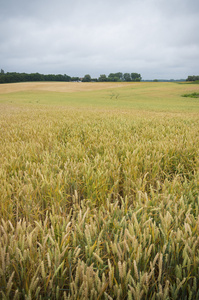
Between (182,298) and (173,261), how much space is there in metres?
0.13

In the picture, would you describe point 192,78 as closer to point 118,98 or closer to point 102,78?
point 102,78

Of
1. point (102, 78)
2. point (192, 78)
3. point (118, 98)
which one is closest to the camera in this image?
point (118, 98)

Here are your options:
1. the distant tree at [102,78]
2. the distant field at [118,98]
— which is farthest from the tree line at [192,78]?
the distant tree at [102,78]

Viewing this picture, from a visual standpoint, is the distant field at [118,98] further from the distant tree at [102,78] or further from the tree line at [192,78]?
the distant tree at [102,78]

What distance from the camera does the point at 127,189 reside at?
1761mm

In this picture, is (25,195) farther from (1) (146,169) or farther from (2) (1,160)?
(1) (146,169)

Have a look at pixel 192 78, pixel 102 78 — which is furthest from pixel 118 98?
pixel 102 78

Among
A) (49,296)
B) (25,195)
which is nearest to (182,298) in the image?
(49,296)

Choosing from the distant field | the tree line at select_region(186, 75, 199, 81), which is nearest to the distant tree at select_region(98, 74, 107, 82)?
the tree line at select_region(186, 75, 199, 81)

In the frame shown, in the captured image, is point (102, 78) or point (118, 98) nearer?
point (118, 98)

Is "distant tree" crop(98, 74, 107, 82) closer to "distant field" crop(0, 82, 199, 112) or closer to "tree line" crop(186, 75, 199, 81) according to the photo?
"tree line" crop(186, 75, 199, 81)

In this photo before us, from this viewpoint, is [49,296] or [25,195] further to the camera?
[25,195]

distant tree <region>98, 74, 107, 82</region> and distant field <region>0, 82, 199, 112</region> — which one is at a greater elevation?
distant tree <region>98, 74, 107, 82</region>

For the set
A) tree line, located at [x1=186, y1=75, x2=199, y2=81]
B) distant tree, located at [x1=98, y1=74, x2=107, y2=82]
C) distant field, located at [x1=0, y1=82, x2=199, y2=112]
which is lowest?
distant field, located at [x1=0, y1=82, x2=199, y2=112]
